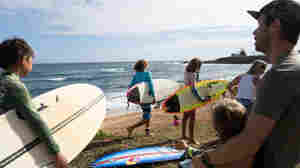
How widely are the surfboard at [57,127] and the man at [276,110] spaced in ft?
5.98

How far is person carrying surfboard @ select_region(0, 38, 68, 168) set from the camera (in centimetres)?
184

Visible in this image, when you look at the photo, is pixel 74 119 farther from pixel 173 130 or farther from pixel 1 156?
pixel 173 130

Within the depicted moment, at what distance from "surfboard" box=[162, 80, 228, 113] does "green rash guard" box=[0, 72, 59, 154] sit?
11.3 feet

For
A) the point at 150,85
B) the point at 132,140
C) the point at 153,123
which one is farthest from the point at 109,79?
the point at 132,140

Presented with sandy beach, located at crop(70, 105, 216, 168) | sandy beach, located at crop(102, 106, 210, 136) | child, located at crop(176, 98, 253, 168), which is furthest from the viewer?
sandy beach, located at crop(102, 106, 210, 136)

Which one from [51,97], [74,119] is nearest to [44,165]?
[74,119]

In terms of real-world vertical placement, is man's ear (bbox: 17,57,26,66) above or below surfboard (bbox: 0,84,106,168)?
above

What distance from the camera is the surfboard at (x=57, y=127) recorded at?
88.4 inches

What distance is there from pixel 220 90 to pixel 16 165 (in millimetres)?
5191

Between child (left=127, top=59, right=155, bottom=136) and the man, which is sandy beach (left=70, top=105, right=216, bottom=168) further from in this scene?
the man

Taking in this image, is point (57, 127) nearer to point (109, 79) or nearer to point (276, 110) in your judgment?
point (276, 110)

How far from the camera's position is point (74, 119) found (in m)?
3.62

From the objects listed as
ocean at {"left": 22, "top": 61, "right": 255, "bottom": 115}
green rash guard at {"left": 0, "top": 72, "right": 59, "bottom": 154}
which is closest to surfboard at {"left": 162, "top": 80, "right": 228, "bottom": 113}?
ocean at {"left": 22, "top": 61, "right": 255, "bottom": 115}

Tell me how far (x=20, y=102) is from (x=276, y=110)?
1.89 m
